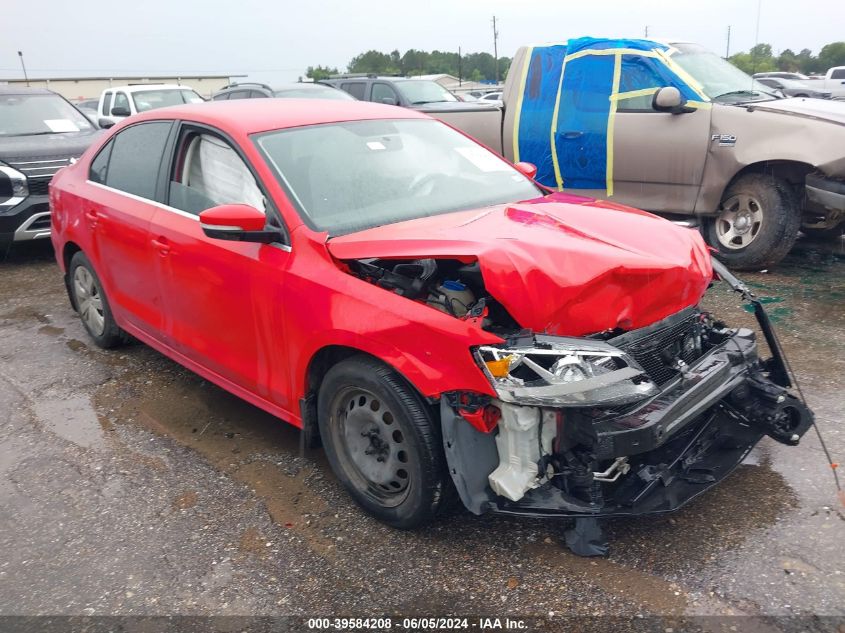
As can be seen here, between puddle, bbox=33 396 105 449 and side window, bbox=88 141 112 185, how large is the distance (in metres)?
1.43

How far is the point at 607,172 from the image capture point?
278 inches

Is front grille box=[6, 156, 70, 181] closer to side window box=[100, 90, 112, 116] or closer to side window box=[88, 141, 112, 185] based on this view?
side window box=[88, 141, 112, 185]

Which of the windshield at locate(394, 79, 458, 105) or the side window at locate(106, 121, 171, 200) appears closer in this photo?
the side window at locate(106, 121, 171, 200)

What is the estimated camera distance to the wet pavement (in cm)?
268

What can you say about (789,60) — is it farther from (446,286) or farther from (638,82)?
(446,286)

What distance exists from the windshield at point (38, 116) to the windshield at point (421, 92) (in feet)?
17.8

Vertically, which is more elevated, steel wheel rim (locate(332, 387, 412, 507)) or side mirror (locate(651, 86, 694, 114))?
side mirror (locate(651, 86, 694, 114))

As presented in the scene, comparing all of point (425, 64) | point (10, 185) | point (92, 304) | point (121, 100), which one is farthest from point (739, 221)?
point (425, 64)

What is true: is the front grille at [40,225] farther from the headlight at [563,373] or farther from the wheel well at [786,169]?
the wheel well at [786,169]

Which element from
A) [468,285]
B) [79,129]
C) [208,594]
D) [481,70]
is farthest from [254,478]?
[481,70]

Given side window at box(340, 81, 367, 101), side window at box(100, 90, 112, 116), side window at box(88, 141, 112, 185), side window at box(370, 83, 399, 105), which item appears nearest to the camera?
side window at box(88, 141, 112, 185)

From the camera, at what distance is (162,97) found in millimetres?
14430

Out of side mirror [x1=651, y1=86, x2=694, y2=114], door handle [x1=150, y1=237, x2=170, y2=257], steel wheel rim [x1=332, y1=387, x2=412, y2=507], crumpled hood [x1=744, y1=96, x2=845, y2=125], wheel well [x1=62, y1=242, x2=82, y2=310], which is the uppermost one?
side mirror [x1=651, y1=86, x2=694, y2=114]

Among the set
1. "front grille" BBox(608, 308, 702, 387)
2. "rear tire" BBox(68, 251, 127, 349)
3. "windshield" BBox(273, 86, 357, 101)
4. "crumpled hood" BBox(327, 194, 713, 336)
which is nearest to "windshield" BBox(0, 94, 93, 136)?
"windshield" BBox(273, 86, 357, 101)
